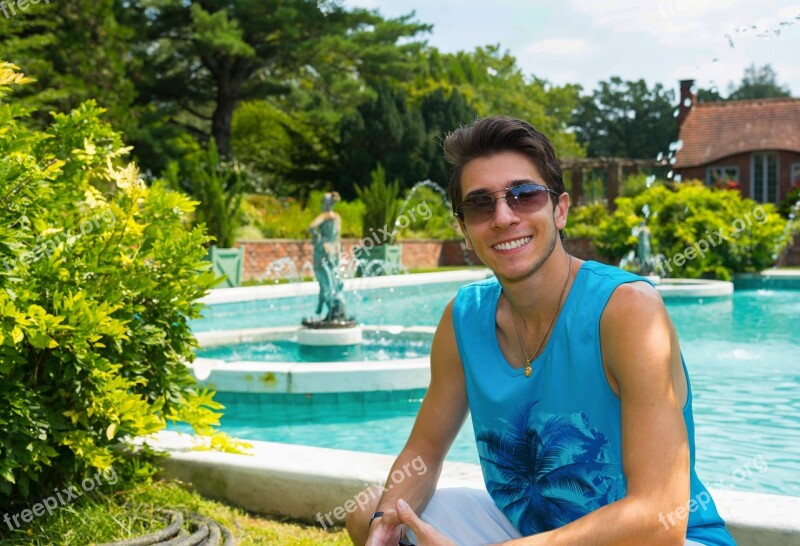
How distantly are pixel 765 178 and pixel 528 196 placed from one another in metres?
34.1

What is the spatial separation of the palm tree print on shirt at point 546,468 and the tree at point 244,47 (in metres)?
19.8

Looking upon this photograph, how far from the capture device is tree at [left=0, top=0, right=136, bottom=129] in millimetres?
18219

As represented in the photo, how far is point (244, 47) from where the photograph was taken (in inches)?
816

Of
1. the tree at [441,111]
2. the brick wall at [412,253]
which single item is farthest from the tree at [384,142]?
the brick wall at [412,253]

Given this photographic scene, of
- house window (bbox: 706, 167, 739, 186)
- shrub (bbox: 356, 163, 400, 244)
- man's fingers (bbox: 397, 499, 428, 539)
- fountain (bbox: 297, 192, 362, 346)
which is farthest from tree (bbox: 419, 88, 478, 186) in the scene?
man's fingers (bbox: 397, 499, 428, 539)

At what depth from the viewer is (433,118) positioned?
3070 cm

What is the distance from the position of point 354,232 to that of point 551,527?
1961 cm

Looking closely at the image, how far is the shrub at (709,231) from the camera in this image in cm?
1661

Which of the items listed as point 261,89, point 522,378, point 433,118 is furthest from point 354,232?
point 522,378

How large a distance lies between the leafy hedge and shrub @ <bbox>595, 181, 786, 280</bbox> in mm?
14975

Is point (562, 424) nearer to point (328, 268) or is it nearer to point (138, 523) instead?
point (138, 523)

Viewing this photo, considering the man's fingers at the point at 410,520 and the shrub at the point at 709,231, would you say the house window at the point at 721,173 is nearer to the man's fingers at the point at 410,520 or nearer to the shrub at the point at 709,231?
the shrub at the point at 709,231

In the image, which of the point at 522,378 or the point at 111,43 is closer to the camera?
the point at 522,378

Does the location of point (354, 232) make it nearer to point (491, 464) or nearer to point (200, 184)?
point (200, 184)
